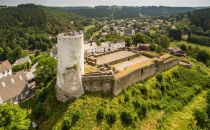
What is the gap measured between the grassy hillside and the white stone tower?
1365mm

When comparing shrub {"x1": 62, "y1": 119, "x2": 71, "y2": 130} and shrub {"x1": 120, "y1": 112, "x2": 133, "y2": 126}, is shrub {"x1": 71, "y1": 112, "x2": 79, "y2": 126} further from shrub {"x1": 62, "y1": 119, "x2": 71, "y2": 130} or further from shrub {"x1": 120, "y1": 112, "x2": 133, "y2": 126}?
shrub {"x1": 120, "y1": 112, "x2": 133, "y2": 126}

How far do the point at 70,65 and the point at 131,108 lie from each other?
10261mm

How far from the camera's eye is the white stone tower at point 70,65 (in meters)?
35.2

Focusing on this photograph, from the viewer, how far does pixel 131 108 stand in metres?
37.8

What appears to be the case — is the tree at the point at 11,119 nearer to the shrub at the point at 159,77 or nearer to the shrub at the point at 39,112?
the shrub at the point at 39,112

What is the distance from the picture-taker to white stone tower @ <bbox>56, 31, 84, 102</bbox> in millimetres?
35156

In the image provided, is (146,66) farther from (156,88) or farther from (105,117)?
(105,117)

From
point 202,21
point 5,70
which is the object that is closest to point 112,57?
point 5,70

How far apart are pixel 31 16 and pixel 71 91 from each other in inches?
5360

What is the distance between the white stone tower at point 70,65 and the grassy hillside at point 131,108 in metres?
1.37

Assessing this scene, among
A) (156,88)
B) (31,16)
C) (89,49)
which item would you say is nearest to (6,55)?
(89,49)

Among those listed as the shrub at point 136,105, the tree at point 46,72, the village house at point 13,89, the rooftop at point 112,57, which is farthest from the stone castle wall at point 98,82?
the village house at point 13,89

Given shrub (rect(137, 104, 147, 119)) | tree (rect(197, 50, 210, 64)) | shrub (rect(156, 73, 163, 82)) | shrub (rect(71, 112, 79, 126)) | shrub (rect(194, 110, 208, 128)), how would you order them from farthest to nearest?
tree (rect(197, 50, 210, 64))
shrub (rect(156, 73, 163, 82))
shrub (rect(194, 110, 208, 128))
shrub (rect(137, 104, 147, 119))
shrub (rect(71, 112, 79, 126))

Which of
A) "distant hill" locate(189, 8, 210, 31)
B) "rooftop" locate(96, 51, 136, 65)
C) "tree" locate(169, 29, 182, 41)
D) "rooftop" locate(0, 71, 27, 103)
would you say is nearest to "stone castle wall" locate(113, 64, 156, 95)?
"rooftop" locate(96, 51, 136, 65)
